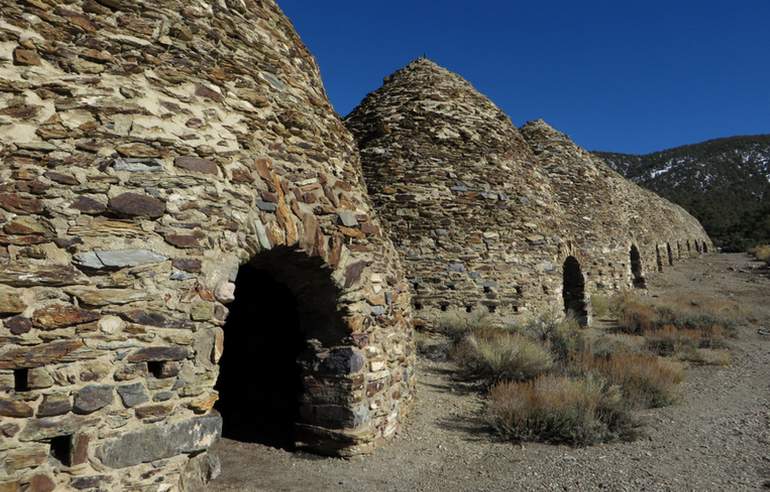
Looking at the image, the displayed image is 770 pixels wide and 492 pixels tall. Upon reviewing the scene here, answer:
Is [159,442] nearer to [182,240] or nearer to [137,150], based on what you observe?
[182,240]

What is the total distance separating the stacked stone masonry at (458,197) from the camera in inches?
336

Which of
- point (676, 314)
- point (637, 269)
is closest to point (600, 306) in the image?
point (676, 314)

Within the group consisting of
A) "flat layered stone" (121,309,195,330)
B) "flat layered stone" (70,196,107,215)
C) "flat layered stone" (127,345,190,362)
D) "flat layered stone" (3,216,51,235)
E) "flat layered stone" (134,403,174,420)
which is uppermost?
"flat layered stone" (70,196,107,215)

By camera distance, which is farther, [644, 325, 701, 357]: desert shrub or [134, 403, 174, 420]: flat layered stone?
[644, 325, 701, 357]: desert shrub

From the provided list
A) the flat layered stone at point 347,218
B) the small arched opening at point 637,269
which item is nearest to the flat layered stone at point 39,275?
the flat layered stone at point 347,218

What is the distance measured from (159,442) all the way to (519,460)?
9.79 feet

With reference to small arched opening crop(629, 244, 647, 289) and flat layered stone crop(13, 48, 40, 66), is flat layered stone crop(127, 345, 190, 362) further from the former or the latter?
small arched opening crop(629, 244, 647, 289)

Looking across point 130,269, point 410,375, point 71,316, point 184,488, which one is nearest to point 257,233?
point 130,269

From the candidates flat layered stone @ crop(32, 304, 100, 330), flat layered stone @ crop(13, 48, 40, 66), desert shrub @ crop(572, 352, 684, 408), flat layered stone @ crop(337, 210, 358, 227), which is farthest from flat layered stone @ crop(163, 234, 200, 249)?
desert shrub @ crop(572, 352, 684, 408)

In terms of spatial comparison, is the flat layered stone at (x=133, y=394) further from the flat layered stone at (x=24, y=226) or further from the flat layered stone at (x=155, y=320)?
the flat layered stone at (x=24, y=226)

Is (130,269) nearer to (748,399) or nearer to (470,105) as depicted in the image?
(748,399)

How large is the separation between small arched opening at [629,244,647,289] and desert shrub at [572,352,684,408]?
1212 cm

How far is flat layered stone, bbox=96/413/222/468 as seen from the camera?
2.88 m

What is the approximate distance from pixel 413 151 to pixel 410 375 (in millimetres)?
4586
